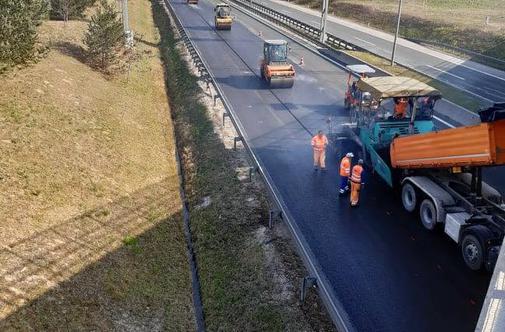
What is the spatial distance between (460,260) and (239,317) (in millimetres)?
5272

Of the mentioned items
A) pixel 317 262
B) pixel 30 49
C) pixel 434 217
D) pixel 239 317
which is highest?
pixel 30 49

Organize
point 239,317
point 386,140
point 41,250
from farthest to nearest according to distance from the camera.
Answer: point 386,140 → point 41,250 → point 239,317

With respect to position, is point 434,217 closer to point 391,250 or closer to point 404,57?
point 391,250

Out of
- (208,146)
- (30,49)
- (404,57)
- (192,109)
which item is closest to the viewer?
(208,146)

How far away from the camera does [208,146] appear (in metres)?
18.5

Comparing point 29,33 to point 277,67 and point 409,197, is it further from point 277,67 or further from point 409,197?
point 409,197

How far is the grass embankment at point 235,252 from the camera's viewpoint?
32.3 feet

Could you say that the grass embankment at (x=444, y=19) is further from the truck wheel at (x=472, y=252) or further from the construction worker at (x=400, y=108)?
the truck wheel at (x=472, y=252)

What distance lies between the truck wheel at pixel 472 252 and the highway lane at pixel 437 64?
1742 cm

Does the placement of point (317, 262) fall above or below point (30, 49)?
below

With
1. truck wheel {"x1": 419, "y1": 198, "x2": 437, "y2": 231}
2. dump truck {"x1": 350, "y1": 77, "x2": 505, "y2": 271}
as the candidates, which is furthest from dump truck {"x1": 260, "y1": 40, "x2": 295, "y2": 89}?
truck wheel {"x1": 419, "y1": 198, "x2": 437, "y2": 231}

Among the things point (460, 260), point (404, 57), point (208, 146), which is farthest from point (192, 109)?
point (404, 57)

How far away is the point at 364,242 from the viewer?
11805 millimetres

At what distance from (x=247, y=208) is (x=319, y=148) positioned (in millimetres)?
3334
